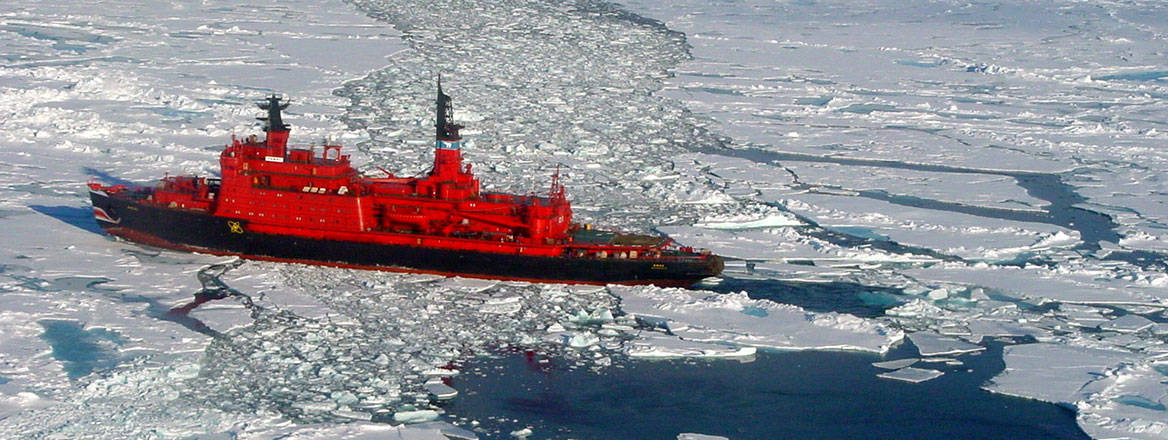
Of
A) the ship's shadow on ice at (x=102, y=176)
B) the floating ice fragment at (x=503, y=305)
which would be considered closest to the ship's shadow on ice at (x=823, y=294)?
the floating ice fragment at (x=503, y=305)

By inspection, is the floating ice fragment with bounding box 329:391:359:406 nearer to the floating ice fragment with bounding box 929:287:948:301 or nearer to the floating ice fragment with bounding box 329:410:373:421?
the floating ice fragment with bounding box 329:410:373:421

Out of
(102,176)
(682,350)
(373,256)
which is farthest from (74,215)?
(682,350)

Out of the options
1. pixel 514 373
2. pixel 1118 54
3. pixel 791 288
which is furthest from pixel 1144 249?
pixel 1118 54

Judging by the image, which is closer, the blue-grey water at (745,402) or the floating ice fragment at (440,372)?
the blue-grey water at (745,402)

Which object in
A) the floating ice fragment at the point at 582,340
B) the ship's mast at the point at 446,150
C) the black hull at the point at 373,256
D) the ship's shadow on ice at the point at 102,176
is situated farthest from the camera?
the ship's shadow on ice at the point at 102,176

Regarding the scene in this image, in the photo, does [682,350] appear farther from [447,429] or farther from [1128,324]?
[1128,324]

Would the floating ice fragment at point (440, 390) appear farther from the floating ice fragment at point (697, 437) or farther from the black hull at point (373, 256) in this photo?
the black hull at point (373, 256)
